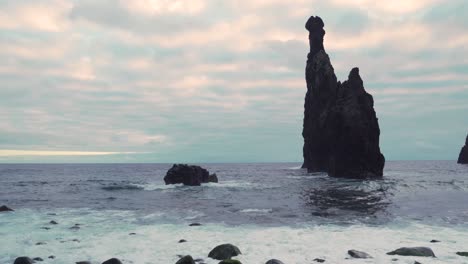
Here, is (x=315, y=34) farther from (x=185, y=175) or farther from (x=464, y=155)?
(x=464, y=155)

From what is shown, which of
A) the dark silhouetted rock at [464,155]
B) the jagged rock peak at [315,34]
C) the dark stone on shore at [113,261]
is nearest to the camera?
the dark stone on shore at [113,261]

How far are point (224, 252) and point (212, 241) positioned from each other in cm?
345

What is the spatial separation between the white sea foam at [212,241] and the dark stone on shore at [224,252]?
1.01 ft

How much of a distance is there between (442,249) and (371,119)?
216 ft

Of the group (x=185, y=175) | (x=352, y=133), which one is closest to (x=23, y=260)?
(x=185, y=175)

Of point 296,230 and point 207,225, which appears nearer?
point 296,230

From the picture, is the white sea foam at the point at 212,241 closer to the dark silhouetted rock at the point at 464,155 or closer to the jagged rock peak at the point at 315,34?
the jagged rock peak at the point at 315,34

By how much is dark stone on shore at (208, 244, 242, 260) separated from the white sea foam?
1.01 ft

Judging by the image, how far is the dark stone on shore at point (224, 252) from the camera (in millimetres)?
15938

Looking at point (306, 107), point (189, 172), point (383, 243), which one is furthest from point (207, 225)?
point (306, 107)

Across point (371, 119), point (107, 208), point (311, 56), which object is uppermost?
point (311, 56)

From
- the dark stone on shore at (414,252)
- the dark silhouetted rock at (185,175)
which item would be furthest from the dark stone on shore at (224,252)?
the dark silhouetted rock at (185,175)

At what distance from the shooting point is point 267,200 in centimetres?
3878

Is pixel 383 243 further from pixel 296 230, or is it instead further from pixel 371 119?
pixel 371 119
